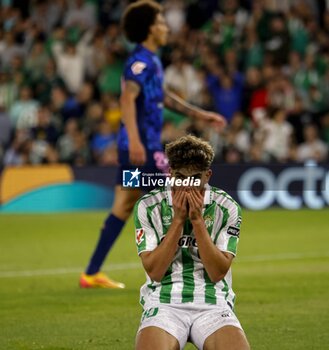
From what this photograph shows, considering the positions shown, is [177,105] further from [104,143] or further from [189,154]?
[104,143]

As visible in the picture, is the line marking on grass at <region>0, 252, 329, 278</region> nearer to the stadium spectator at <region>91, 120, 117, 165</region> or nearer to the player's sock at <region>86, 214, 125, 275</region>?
the player's sock at <region>86, 214, 125, 275</region>

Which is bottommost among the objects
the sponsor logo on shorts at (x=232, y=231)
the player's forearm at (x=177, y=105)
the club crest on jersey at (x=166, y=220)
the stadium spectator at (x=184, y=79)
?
the sponsor logo on shorts at (x=232, y=231)

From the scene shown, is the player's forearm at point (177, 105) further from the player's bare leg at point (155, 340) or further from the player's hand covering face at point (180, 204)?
the player's bare leg at point (155, 340)

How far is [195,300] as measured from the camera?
5.97m

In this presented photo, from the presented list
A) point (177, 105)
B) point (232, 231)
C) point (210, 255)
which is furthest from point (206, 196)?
point (177, 105)

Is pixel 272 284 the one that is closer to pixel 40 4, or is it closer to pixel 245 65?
pixel 245 65

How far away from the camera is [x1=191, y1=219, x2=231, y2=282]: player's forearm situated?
581cm

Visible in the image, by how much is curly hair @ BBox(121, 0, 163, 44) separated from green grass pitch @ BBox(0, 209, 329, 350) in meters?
2.30

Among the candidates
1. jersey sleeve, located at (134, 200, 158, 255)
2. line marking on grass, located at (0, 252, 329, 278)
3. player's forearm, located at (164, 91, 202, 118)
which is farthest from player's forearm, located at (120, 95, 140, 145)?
jersey sleeve, located at (134, 200, 158, 255)

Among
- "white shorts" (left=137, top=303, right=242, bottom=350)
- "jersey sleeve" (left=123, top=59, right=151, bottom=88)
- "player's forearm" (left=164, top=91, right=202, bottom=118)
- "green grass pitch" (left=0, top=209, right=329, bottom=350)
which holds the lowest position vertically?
"green grass pitch" (left=0, top=209, right=329, bottom=350)

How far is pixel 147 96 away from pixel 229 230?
448 cm

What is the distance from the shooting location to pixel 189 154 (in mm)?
5883

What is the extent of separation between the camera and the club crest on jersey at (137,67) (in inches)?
405

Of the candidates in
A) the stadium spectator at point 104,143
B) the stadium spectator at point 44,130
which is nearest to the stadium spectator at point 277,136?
the stadium spectator at point 104,143
